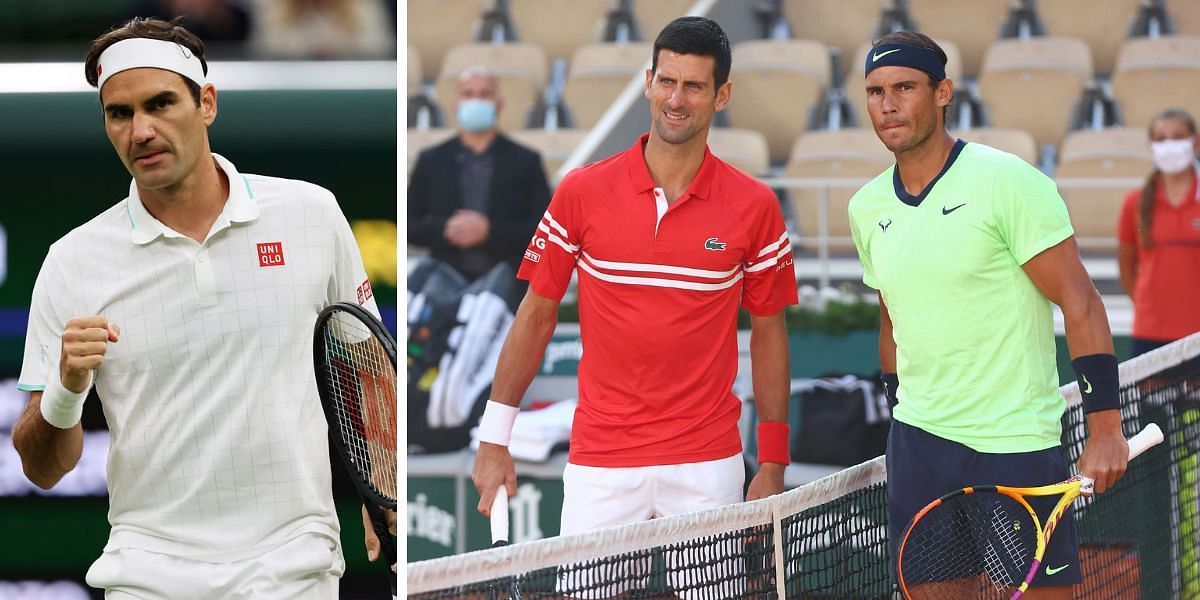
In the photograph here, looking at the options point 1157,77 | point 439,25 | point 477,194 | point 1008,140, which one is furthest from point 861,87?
point 477,194

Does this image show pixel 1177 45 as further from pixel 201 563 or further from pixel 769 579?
pixel 201 563

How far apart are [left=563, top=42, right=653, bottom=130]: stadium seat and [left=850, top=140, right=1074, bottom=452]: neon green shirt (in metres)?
4.95

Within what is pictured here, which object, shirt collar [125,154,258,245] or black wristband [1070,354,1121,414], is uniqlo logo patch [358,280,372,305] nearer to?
shirt collar [125,154,258,245]

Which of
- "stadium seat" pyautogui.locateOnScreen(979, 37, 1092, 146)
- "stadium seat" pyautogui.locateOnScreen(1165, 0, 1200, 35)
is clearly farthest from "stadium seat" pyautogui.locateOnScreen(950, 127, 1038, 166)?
"stadium seat" pyautogui.locateOnScreen(1165, 0, 1200, 35)

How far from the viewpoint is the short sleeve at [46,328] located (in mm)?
2879

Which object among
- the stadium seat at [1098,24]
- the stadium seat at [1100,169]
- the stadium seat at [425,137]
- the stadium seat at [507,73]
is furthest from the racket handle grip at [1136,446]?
the stadium seat at [1098,24]

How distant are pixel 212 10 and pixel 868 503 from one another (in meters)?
2.55

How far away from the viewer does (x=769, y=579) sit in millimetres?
2959

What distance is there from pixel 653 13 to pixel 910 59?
5471 millimetres

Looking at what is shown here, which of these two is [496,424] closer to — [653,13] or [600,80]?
[600,80]

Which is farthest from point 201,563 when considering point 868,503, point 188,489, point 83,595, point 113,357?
point 83,595

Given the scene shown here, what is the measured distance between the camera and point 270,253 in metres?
2.91

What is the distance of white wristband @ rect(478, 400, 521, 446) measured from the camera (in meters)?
3.42

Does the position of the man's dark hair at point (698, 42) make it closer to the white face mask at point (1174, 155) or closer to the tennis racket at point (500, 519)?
the tennis racket at point (500, 519)
